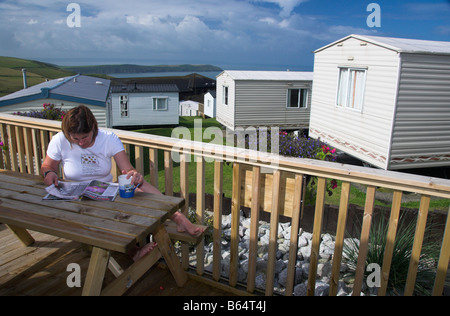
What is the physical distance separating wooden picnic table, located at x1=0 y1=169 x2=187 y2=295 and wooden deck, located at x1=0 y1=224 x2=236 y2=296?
16cm

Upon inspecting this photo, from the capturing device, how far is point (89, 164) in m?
2.40

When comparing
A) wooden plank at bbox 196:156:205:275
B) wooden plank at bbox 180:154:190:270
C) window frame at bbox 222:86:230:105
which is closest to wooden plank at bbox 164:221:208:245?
wooden plank at bbox 196:156:205:275

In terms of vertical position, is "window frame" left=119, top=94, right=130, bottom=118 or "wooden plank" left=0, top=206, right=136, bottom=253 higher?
"wooden plank" left=0, top=206, right=136, bottom=253

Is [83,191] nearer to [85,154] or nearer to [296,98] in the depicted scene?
[85,154]

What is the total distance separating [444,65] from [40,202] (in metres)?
9.64

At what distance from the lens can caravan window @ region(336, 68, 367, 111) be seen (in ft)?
33.6

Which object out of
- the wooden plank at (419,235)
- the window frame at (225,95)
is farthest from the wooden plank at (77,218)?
the window frame at (225,95)

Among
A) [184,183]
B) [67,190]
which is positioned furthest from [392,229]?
[67,190]

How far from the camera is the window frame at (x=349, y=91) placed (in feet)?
33.2

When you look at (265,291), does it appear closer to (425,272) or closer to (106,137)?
(106,137)

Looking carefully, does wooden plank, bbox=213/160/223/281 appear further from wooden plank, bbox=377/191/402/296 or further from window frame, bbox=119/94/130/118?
window frame, bbox=119/94/130/118

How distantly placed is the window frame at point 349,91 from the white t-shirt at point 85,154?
901 cm

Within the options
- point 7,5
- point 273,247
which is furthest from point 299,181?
point 7,5

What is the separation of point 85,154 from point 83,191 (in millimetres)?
356
